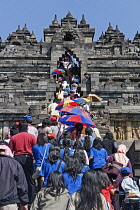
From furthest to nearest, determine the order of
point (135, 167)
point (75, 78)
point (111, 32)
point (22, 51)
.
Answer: point (111, 32) → point (22, 51) → point (75, 78) → point (135, 167)

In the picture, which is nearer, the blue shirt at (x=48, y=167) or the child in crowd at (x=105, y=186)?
the child in crowd at (x=105, y=186)

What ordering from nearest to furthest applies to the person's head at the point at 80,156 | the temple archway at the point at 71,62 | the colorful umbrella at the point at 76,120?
the person's head at the point at 80,156, the colorful umbrella at the point at 76,120, the temple archway at the point at 71,62

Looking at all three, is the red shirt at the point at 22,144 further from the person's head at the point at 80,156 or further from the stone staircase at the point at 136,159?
the stone staircase at the point at 136,159

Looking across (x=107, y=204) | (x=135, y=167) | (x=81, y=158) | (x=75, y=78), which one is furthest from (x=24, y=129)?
(x=75, y=78)

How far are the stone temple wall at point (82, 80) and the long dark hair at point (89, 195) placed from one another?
406 inches

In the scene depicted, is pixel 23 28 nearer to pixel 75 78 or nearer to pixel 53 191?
pixel 75 78

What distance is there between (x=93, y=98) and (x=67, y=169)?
12171 millimetres

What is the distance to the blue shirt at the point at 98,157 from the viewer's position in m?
9.94

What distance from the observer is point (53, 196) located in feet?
21.7

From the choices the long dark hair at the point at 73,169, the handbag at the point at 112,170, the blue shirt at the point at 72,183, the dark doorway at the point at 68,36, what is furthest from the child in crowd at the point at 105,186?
the dark doorway at the point at 68,36

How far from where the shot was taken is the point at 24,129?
1038 centimetres

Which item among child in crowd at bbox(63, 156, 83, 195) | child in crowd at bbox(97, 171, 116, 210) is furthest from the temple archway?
child in crowd at bbox(97, 171, 116, 210)

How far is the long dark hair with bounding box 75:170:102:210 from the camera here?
633cm

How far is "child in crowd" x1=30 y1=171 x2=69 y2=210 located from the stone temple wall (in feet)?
33.7
